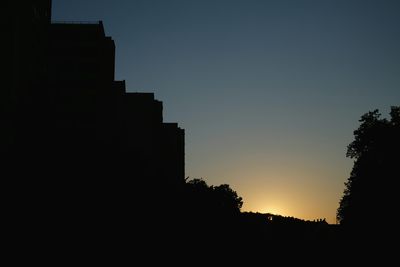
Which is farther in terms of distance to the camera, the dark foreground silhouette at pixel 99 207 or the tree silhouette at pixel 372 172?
the tree silhouette at pixel 372 172

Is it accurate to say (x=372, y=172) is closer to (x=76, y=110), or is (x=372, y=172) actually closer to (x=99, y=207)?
(x=76, y=110)

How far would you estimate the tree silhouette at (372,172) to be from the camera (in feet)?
161

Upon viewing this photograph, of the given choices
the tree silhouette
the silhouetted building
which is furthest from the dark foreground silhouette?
the tree silhouette

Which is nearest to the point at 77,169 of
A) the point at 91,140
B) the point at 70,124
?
the point at 91,140

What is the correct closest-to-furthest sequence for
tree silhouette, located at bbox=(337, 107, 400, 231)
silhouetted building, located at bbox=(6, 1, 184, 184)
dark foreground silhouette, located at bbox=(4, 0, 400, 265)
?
dark foreground silhouette, located at bbox=(4, 0, 400, 265), silhouetted building, located at bbox=(6, 1, 184, 184), tree silhouette, located at bbox=(337, 107, 400, 231)

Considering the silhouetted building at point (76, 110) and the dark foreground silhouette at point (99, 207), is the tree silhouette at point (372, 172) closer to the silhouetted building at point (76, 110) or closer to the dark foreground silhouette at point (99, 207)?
the dark foreground silhouette at point (99, 207)

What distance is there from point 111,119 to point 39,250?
4242 centimetres

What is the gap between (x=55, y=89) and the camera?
54312 millimetres

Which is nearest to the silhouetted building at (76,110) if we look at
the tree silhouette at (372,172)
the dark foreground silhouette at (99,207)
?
the dark foreground silhouette at (99,207)

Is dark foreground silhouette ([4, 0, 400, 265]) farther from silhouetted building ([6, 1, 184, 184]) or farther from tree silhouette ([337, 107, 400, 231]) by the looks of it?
tree silhouette ([337, 107, 400, 231])

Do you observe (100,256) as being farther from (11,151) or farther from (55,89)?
(55,89)

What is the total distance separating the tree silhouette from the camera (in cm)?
4900

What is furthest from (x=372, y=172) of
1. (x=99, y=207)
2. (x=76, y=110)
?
(x=99, y=207)

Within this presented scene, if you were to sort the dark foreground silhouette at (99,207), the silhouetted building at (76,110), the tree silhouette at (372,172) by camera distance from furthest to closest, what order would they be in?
the tree silhouette at (372,172), the silhouetted building at (76,110), the dark foreground silhouette at (99,207)
